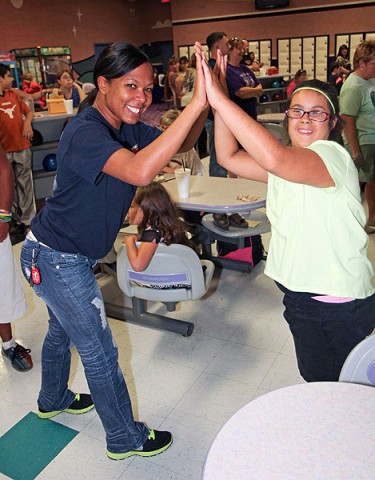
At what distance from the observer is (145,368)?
2.53 metres

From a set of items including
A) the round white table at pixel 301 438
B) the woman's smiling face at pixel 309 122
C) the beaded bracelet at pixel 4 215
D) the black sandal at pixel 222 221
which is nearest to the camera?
the round white table at pixel 301 438

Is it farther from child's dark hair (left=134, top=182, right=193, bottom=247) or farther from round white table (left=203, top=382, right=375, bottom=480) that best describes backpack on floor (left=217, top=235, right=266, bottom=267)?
round white table (left=203, top=382, right=375, bottom=480)

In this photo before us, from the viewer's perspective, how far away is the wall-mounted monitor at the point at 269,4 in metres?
12.0

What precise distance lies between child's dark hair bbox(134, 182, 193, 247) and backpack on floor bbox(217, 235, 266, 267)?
110cm

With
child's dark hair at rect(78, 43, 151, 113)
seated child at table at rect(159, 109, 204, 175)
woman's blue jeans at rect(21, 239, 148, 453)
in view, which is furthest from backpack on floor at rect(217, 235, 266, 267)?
child's dark hair at rect(78, 43, 151, 113)

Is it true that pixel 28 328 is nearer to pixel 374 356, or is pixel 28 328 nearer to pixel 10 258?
pixel 10 258

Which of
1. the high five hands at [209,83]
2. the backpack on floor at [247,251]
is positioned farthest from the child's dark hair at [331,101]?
the backpack on floor at [247,251]

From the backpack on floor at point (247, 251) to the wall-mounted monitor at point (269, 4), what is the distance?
10.4m

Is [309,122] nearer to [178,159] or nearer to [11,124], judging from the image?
[178,159]

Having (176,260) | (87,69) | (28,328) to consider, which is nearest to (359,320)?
(176,260)

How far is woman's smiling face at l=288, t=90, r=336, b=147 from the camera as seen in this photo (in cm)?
140

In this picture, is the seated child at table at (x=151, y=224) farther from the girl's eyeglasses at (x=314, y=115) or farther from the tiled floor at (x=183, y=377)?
the girl's eyeglasses at (x=314, y=115)

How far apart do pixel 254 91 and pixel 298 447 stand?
4012mm

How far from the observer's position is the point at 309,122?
1.41 m
